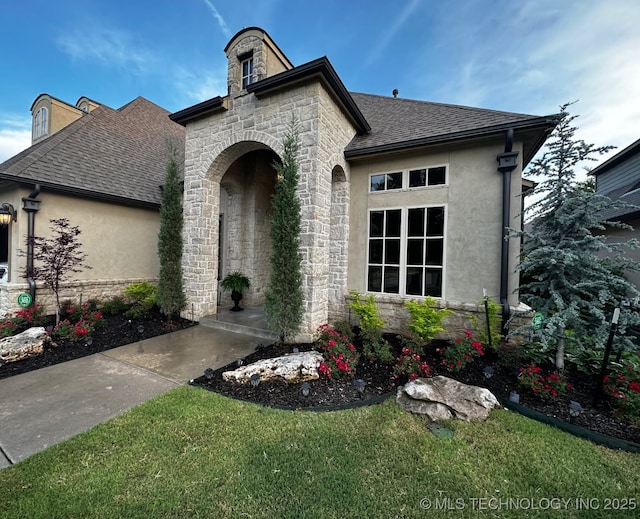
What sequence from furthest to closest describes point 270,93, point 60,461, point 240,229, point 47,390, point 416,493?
point 240,229 → point 270,93 → point 47,390 → point 60,461 → point 416,493

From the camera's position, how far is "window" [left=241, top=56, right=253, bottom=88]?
6160mm

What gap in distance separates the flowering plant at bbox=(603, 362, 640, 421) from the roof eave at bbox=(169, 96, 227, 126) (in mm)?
8352

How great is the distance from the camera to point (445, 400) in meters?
3.06

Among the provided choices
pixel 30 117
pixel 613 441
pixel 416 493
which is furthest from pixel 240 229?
pixel 30 117

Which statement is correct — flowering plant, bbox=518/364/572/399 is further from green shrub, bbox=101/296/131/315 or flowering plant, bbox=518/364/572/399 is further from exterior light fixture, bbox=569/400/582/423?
green shrub, bbox=101/296/131/315

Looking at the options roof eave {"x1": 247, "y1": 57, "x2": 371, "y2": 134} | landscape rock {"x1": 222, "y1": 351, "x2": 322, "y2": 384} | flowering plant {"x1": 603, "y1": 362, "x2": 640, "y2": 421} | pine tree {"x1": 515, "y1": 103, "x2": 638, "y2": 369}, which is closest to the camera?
flowering plant {"x1": 603, "y1": 362, "x2": 640, "y2": 421}

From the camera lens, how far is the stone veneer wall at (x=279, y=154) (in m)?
5.18

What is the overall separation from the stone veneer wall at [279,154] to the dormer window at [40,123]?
7859 mm

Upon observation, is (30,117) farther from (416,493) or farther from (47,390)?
(416,493)

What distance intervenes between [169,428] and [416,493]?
243 centimetres

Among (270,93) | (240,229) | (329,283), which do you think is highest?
(270,93)

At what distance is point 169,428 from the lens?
2676mm

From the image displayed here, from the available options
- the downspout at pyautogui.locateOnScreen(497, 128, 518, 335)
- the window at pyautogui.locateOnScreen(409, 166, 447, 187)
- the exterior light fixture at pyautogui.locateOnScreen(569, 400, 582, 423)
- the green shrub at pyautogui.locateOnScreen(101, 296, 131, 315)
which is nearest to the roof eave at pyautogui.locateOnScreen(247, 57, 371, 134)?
the window at pyautogui.locateOnScreen(409, 166, 447, 187)

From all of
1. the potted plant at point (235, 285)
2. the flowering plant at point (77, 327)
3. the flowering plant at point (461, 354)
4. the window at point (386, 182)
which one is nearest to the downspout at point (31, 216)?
the flowering plant at point (77, 327)
